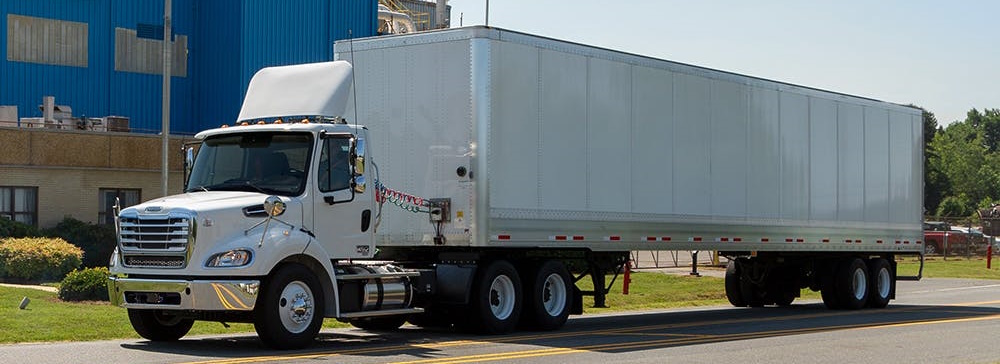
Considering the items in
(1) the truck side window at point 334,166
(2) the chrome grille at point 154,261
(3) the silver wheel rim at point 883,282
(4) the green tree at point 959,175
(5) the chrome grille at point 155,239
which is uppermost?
(4) the green tree at point 959,175

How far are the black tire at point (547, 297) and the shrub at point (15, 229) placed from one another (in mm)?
21978

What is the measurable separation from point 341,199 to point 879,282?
14.4 meters

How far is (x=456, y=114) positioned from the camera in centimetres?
1812

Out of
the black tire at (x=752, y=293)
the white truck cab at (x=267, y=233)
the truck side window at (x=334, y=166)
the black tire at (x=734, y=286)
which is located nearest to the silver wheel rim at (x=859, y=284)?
the black tire at (x=752, y=293)

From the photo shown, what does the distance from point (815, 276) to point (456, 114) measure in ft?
36.6

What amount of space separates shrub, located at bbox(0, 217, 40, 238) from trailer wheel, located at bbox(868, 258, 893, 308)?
22440mm

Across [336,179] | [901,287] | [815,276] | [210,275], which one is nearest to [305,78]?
[336,179]

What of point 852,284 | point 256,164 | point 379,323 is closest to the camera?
point 256,164

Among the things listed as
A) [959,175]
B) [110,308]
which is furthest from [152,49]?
[959,175]

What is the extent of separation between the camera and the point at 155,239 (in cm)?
1527

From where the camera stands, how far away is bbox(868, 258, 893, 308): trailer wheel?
26.8 meters

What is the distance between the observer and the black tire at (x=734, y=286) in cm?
2694

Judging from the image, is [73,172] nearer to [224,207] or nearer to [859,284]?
[859,284]

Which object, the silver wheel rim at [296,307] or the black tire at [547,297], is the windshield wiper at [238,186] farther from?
the black tire at [547,297]
